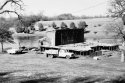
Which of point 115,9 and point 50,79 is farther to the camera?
point 115,9

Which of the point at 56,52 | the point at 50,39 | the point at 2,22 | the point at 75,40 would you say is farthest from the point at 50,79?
the point at 2,22

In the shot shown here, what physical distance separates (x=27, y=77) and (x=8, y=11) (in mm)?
7349

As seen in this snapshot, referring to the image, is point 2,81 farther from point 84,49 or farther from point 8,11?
point 84,49

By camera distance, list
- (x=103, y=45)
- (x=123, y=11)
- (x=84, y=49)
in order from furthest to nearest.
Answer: (x=103, y=45)
(x=84, y=49)
(x=123, y=11)

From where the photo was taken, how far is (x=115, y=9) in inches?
Answer: 1170

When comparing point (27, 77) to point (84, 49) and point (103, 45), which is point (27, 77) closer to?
point (84, 49)

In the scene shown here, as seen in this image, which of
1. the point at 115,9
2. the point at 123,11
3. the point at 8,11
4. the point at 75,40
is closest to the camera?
the point at 8,11

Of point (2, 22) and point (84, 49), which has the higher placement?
point (2, 22)

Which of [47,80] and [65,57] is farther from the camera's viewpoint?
[65,57]

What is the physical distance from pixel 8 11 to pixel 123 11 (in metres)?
16.2

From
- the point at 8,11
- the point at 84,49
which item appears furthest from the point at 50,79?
the point at 84,49

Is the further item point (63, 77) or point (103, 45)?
point (103, 45)

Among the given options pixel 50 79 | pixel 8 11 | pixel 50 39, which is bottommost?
pixel 50 79

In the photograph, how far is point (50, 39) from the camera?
176 ft
